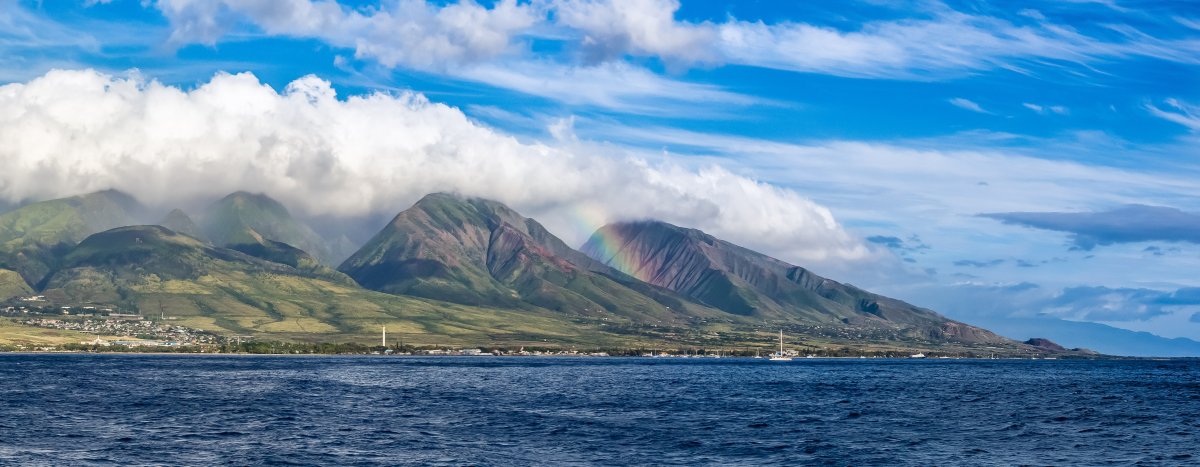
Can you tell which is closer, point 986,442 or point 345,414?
point 986,442

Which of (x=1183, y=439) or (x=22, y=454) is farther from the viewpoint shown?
(x=1183, y=439)

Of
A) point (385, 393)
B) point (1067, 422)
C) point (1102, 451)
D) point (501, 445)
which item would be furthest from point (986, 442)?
point (385, 393)

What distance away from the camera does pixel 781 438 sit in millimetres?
110500

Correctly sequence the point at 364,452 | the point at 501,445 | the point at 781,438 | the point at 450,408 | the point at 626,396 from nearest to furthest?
the point at 364,452, the point at 501,445, the point at 781,438, the point at 450,408, the point at 626,396

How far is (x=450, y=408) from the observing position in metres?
147

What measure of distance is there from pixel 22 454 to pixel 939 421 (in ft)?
304

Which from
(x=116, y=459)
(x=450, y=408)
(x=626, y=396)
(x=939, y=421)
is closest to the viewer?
(x=116, y=459)

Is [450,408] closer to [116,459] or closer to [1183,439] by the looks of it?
[116,459]

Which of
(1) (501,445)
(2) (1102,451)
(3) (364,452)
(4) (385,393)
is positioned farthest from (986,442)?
(4) (385,393)

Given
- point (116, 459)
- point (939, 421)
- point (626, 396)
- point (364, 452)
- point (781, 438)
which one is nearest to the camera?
point (116, 459)

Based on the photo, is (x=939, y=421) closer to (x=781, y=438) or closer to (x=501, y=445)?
(x=781, y=438)

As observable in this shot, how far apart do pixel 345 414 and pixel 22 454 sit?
47.6 meters

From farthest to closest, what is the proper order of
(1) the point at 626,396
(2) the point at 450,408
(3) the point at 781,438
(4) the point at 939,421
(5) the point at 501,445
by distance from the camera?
(1) the point at 626,396 → (2) the point at 450,408 → (4) the point at 939,421 → (3) the point at 781,438 → (5) the point at 501,445

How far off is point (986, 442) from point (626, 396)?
2915 inches
